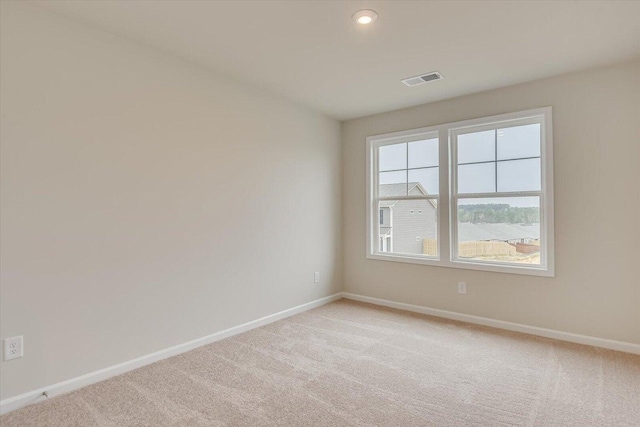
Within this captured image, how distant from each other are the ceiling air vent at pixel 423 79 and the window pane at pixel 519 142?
961mm

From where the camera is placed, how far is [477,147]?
3.74m

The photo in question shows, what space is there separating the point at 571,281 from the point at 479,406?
1.78 m

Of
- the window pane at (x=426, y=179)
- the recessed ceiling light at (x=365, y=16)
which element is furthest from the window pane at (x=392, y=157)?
the recessed ceiling light at (x=365, y=16)

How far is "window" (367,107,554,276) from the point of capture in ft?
11.1

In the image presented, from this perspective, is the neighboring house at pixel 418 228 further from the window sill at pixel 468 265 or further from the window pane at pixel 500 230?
the window sill at pixel 468 265

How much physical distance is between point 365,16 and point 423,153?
220cm

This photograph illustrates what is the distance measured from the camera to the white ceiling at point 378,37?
2.16 metres

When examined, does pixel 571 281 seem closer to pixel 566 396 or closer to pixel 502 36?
pixel 566 396

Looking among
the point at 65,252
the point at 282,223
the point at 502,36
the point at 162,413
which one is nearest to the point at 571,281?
the point at 502,36

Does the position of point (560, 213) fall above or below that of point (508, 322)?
above

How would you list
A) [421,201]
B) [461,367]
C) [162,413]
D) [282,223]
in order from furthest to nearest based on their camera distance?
1. [421,201]
2. [282,223]
3. [461,367]
4. [162,413]

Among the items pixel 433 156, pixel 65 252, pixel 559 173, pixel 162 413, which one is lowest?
pixel 162 413

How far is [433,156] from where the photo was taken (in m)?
4.05

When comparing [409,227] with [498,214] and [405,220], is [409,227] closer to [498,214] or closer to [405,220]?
[405,220]
